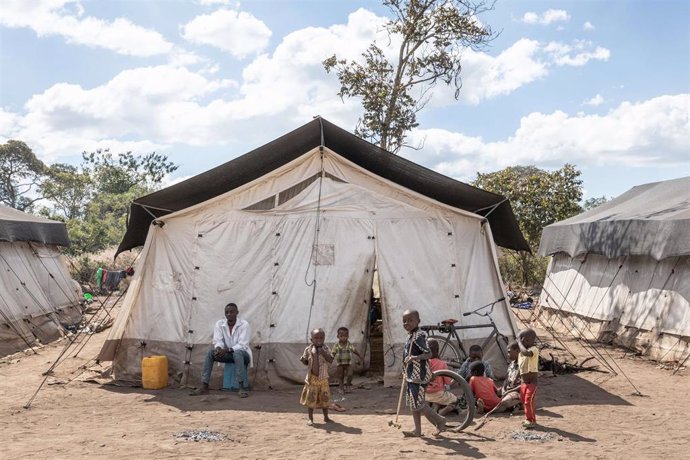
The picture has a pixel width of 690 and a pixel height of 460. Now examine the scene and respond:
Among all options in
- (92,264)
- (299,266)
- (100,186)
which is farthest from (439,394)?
(100,186)

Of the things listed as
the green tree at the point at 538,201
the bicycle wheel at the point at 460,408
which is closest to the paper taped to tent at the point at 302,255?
the bicycle wheel at the point at 460,408

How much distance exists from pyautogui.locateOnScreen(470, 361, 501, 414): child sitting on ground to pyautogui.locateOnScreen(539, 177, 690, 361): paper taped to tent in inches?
194

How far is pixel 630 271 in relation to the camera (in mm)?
13102

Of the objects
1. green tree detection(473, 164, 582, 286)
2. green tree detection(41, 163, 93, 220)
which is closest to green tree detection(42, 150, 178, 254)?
green tree detection(41, 163, 93, 220)

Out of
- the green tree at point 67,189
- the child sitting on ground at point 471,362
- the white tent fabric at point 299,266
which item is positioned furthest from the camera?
the green tree at point 67,189

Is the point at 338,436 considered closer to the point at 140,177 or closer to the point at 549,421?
the point at 549,421

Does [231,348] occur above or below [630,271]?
below

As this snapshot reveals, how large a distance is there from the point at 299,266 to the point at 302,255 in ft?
0.59

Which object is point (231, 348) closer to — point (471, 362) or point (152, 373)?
point (152, 373)

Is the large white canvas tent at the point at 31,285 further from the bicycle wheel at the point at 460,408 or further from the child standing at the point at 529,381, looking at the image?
the child standing at the point at 529,381

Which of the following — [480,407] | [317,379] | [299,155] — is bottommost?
[480,407]

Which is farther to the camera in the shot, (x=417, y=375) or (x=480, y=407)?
(x=480, y=407)

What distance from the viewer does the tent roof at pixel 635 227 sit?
1140cm

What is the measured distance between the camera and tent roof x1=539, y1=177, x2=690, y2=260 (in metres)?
11.4
